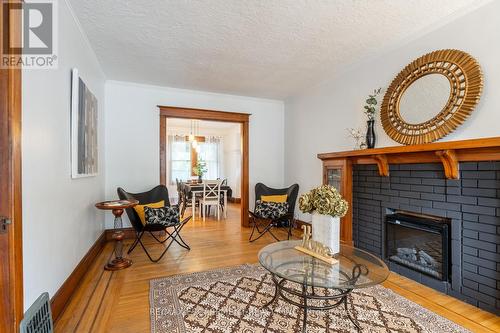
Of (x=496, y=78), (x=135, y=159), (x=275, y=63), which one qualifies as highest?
(x=275, y=63)

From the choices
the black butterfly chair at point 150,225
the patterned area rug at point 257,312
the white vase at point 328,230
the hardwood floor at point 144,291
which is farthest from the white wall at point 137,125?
the white vase at point 328,230

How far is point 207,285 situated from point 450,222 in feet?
7.91

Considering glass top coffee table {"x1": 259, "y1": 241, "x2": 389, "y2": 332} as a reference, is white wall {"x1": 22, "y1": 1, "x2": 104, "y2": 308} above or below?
above

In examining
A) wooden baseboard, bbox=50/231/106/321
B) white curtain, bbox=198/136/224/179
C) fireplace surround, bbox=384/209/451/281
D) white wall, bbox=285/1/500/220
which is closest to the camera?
wooden baseboard, bbox=50/231/106/321

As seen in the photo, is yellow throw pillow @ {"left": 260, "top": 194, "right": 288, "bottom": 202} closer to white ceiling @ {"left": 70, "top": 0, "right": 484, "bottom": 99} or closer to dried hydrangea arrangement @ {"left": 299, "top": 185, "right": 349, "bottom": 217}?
white ceiling @ {"left": 70, "top": 0, "right": 484, "bottom": 99}

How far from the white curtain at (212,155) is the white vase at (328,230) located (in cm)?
684

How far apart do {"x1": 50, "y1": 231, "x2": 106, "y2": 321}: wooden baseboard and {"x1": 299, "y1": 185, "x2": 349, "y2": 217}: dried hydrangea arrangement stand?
209 centimetres

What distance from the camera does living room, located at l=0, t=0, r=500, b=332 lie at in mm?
1705

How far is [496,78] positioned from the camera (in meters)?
2.09

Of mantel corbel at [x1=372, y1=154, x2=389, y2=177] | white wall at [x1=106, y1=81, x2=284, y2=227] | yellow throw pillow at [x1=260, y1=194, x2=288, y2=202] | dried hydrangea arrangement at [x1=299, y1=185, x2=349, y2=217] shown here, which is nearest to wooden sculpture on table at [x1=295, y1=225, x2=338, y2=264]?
→ dried hydrangea arrangement at [x1=299, y1=185, x2=349, y2=217]

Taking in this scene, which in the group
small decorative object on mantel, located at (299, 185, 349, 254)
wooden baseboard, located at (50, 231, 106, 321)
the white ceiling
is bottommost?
wooden baseboard, located at (50, 231, 106, 321)

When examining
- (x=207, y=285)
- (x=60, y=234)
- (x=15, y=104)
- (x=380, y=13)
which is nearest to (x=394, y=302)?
(x=207, y=285)

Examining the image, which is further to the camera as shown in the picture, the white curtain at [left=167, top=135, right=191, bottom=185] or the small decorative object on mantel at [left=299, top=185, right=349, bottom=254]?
the white curtain at [left=167, top=135, right=191, bottom=185]

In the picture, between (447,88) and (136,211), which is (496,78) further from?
(136,211)
